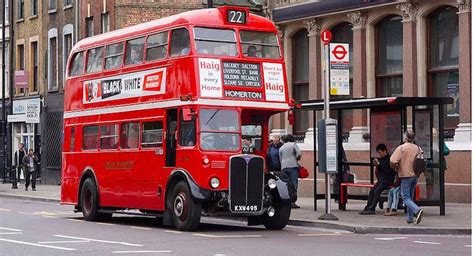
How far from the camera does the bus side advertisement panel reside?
22.9 metres

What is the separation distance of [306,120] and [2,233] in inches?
655

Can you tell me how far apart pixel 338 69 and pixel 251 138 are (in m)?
2.42

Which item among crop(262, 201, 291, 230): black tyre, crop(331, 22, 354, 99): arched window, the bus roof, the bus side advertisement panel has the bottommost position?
crop(262, 201, 291, 230): black tyre

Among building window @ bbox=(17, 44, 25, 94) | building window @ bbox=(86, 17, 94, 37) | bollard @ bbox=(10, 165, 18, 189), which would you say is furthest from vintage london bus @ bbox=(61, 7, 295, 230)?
building window @ bbox=(17, 44, 25, 94)

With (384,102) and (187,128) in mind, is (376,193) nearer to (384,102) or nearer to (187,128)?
(384,102)

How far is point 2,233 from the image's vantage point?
819 inches

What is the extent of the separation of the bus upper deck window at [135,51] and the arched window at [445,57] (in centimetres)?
957

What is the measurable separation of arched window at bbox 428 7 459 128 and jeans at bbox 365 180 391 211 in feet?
17.5

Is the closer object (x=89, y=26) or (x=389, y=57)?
(x=389, y=57)

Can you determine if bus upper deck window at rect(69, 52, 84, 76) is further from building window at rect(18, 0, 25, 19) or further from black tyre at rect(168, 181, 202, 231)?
building window at rect(18, 0, 25, 19)

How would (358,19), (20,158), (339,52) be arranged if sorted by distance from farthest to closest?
(20,158), (358,19), (339,52)

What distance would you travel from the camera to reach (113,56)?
25.0 meters

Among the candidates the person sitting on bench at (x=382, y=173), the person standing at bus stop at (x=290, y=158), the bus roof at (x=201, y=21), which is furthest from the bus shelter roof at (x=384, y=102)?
the bus roof at (x=201, y=21)

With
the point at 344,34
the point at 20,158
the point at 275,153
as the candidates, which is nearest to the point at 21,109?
the point at 20,158
